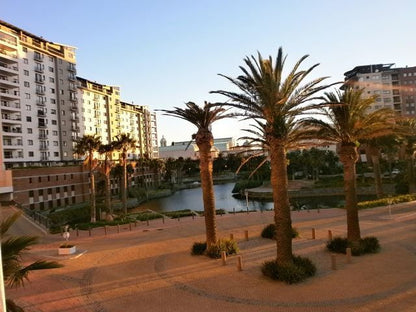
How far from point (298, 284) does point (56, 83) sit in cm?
6566

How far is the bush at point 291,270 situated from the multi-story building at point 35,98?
50.5 meters

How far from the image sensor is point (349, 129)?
1705 centimetres

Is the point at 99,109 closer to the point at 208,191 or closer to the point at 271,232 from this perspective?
the point at 271,232

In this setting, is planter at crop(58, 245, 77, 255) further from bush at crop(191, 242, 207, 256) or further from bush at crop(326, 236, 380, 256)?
bush at crop(326, 236, 380, 256)

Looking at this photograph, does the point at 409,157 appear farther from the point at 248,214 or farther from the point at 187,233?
the point at 187,233

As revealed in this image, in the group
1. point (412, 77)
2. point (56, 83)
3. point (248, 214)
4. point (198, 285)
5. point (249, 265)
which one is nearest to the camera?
point (198, 285)

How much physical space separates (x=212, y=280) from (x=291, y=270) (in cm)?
299

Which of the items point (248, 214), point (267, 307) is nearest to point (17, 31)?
point (248, 214)

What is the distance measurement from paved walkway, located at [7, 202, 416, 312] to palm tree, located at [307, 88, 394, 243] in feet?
7.04

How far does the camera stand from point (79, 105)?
257 ft

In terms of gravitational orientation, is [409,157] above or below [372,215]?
above

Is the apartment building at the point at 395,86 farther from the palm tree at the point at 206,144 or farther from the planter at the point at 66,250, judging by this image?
the planter at the point at 66,250

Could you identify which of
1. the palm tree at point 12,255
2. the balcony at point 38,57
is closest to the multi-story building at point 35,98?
the balcony at point 38,57

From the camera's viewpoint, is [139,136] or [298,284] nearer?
[298,284]
